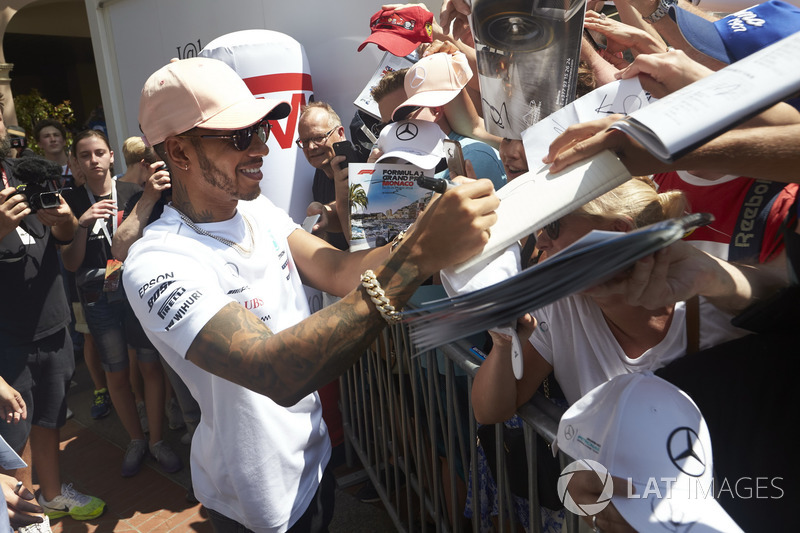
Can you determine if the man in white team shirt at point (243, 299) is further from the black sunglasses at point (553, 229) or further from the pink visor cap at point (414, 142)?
the pink visor cap at point (414, 142)

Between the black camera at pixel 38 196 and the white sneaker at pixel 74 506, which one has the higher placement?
the black camera at pixel 38 196

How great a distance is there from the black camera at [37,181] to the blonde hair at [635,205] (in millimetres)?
3270

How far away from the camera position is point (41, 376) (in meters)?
3.62

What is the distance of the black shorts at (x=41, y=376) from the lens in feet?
11.2

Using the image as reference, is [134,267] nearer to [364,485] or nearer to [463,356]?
[463,356]

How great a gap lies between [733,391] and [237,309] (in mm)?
1170

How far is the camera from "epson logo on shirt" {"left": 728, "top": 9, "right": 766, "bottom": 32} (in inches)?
59.3

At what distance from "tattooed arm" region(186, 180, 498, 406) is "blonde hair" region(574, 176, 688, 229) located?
1.24 ft

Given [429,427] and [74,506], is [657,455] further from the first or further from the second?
[74,506]

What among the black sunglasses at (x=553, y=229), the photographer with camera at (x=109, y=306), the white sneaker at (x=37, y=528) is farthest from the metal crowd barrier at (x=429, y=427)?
the photographer with camera at (x=109, y=306)

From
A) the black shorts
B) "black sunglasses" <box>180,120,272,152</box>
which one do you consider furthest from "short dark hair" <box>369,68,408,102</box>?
the black shorts

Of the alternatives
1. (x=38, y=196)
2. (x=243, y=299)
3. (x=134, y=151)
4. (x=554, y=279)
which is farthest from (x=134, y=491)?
(x=554, y=279)

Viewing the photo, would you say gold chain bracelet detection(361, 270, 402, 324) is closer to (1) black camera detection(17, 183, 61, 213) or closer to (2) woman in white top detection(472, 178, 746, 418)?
(2) woman in white top detection(472, 178, 746, 418)

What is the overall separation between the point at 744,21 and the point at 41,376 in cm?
410
